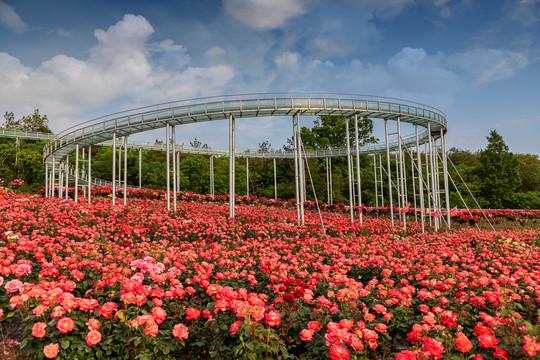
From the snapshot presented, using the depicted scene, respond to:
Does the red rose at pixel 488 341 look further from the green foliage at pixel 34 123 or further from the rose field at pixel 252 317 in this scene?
the green foliage at pixel 34 123

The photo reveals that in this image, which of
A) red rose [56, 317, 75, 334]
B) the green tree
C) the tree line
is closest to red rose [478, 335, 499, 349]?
red rose [56, 317, 75, 334]

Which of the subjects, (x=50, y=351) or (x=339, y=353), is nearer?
(x=339, y=353)

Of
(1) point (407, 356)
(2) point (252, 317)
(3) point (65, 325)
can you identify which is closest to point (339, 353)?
(1) point (407, 356)

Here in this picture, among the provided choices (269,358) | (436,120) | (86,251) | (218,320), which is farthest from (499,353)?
(436,120)

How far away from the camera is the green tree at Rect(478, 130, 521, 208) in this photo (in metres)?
34.2

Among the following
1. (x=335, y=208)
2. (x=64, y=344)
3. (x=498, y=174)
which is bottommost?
(x=64, y=344)

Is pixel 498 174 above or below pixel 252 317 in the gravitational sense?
above

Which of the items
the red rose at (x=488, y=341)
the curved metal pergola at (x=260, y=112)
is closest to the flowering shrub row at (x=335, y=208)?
the curved metal pergola at (x=260, y=112)

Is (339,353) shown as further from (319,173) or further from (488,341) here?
(319,173)

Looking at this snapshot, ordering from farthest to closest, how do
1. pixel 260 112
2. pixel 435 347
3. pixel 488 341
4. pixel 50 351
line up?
pixel 260 112, pixel 50 351, pixel 488 341, pixel 435 347

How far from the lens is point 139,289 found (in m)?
3.08

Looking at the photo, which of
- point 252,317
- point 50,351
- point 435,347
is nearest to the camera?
point 435,347

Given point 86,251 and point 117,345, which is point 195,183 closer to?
point 86,251

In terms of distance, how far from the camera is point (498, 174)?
114ft
